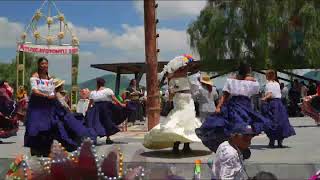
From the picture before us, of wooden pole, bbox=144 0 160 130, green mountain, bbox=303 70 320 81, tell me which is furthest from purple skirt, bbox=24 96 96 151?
green mountain, bbox=303 70 320 81

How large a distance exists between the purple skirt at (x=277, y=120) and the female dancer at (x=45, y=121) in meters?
3.83

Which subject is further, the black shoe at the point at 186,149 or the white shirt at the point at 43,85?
the black shoe at the point at 186,149

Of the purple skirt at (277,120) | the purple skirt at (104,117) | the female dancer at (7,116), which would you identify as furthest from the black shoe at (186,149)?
the female dancer at (7,116)

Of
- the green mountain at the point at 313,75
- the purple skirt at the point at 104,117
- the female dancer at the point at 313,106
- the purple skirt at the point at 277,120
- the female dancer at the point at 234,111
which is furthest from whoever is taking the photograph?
the green mountain at the point at 313,75

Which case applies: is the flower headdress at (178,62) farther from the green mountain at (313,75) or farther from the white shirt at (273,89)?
the green mountain at (313,75)

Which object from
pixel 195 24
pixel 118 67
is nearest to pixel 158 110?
pixel 118 67

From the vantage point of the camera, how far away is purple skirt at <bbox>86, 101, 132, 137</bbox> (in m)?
11.8

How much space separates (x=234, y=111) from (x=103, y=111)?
13.3 feet

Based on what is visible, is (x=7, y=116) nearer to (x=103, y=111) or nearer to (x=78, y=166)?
(x=103, y=111)

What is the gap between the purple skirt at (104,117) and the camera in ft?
38.6

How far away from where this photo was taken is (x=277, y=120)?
10422 mm

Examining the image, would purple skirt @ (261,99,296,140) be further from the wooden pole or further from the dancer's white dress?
the wooden pole

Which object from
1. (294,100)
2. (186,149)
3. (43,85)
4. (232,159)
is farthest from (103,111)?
(294,100)

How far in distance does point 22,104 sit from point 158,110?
5.19 m
